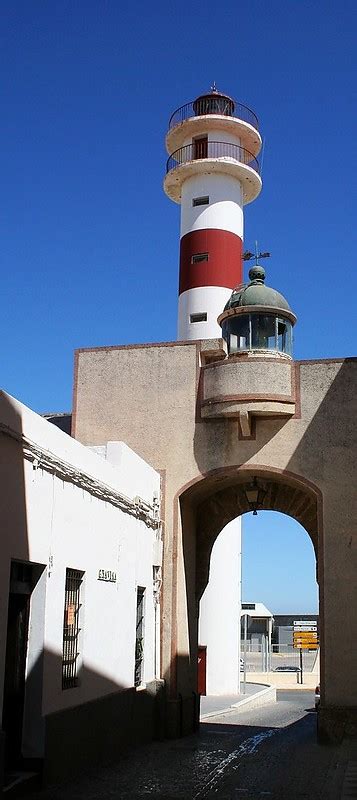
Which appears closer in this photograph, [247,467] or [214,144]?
[247,467]

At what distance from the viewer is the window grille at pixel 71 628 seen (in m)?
11.4

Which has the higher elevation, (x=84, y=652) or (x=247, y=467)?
(x=247, y=467)

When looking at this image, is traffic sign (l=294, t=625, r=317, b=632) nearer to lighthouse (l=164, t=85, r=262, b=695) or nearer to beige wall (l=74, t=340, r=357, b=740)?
lighthouse (l=164, t=85, r=262, b=695)

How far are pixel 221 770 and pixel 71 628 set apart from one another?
10.4ft

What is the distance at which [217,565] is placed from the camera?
24.9 metres

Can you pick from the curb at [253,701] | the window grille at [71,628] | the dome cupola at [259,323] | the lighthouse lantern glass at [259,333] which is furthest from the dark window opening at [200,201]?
the window grille at [71,628]

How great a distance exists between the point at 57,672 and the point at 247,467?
6.55 metres

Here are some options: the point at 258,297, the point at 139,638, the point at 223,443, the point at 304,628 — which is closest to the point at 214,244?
the point at 258,297

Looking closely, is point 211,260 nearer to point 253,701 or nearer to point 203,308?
point 203,308

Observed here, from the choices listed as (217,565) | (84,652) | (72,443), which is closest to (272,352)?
(72,443)

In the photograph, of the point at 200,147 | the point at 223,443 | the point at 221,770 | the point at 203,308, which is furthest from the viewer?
the point at 200,147

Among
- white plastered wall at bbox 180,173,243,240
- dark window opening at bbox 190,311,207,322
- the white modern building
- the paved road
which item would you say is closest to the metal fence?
dark window opening at bbox 190,311,207,322

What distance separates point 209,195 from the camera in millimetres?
25531

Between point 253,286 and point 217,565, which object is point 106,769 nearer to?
point 253,286
